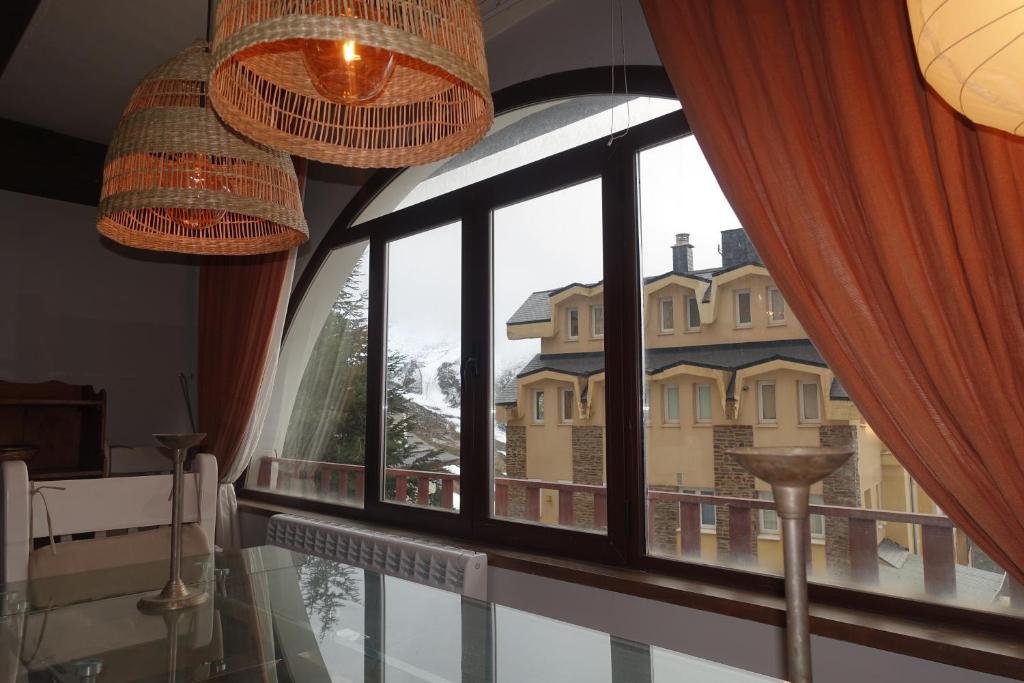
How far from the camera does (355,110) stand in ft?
4.77

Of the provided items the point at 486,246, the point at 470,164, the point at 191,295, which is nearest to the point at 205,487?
the point at 486,246

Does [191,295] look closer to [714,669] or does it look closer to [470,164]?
[470,164]

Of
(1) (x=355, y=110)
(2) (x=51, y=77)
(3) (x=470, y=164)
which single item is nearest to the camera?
(1) (x=355, y=110)

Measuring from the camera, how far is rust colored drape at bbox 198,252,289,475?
12.1ft

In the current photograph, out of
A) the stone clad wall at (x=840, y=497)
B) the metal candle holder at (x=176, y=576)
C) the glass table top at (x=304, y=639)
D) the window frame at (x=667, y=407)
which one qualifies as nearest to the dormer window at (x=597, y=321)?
the window frame at (x=667, y=407)

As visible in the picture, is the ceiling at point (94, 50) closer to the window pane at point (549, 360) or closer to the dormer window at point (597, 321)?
the window pane at point (549, 360)

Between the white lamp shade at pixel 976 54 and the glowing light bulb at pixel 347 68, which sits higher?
the glowing light bulb at pixel 347 68

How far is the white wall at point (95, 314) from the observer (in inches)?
155

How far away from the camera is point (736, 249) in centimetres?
206

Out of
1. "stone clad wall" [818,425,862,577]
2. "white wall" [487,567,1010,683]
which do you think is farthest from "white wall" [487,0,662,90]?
"white wall" [487,567,1010,683]

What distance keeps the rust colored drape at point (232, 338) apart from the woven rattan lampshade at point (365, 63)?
2.37 metres

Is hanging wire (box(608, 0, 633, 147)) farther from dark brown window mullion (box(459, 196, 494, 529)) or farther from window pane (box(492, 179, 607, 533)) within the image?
dark brown window mullion (box(459, 196, 494, 529))

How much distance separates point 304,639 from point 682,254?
60.2 inches

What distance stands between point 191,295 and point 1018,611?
456cm
